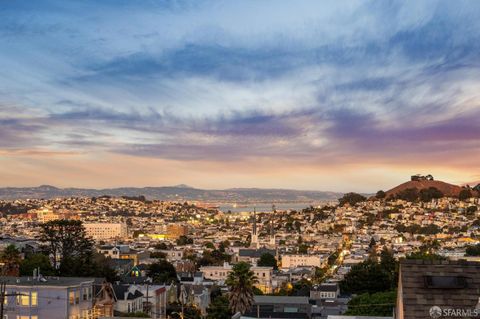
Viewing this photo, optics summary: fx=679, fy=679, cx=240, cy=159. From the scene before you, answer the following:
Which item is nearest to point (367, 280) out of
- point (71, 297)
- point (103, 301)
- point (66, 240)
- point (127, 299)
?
point (66, 240)

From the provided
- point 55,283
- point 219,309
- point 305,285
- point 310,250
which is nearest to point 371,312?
point 219,309

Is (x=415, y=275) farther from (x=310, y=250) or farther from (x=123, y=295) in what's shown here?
(x=310, y=250)

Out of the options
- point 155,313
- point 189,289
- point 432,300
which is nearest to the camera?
point 432,300

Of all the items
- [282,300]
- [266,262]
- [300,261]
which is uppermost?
[282,300]

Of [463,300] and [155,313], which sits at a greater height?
[463,300]

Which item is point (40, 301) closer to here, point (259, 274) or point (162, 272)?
point (162, 272)
